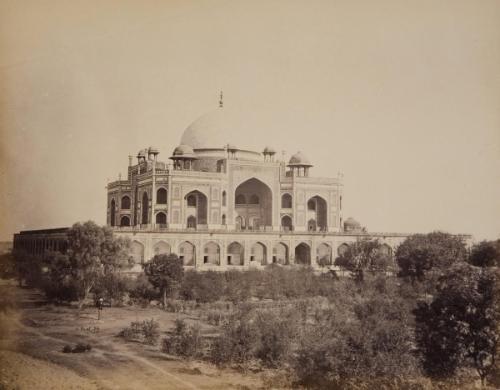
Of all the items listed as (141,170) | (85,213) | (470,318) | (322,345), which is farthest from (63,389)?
(141,170)

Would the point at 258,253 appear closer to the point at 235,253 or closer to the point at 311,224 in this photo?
the point at 235,253

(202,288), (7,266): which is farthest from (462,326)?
(7,266)

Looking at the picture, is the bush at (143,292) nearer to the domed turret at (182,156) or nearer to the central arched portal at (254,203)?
the domed turret at (182,156)

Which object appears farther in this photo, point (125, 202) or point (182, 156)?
point (125, 202)

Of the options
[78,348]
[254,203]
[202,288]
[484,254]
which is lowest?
[78,348]

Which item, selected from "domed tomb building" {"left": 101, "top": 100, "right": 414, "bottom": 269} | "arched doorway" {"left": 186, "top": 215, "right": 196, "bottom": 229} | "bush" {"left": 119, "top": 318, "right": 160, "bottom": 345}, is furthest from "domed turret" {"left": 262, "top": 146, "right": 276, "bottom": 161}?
"bush" {"left": 119, "top": 318, "right": 160, "bottom": 345}

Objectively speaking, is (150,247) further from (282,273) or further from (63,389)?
(63,389)
